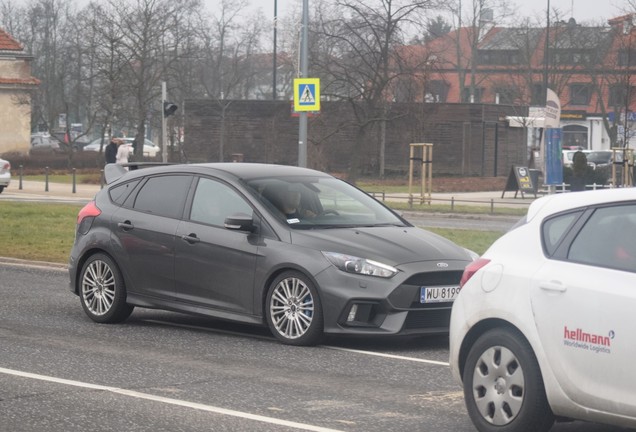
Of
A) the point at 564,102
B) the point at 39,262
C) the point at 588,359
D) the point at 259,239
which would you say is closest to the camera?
the point at 588,359

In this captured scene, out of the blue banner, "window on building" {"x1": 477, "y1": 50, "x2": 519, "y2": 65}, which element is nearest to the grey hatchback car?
the blue banner

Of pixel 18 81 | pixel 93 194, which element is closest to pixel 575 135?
pixel 18 81

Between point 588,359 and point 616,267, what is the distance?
47 cm

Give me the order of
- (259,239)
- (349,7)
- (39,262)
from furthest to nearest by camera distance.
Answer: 1. (349,7)
2. (39,262)
3. (259,239)

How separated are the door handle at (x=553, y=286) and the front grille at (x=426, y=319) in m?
3.46

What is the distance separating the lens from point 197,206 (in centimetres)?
1133

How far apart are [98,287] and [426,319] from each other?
3.27 m

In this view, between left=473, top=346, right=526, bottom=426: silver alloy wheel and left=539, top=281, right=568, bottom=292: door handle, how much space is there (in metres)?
0.39

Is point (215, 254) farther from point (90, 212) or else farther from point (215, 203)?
point (90, 212)

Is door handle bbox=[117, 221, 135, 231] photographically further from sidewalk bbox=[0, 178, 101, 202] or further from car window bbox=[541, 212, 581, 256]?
sidewalk bbox=[0, 178, 101, 202]

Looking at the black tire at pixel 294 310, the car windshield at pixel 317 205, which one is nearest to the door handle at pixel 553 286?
the black tire at pixel 294 310

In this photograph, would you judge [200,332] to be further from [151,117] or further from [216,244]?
[151,117]

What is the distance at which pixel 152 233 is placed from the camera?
11.5 meters

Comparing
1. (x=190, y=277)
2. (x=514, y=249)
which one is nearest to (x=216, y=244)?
(x=190, y=277)
